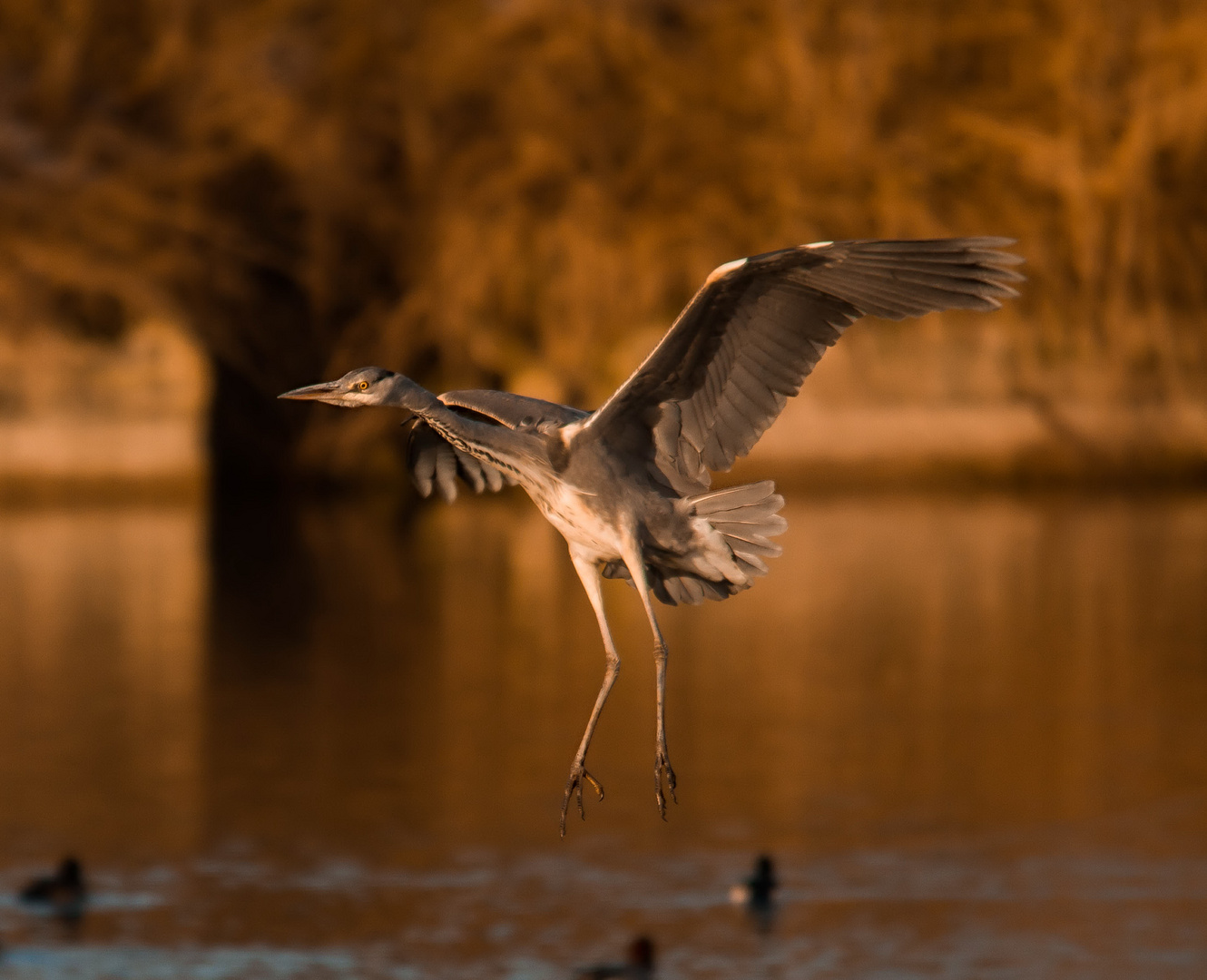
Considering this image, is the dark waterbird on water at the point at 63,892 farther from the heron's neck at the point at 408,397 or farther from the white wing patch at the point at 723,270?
the white wing patch at the point at 723,270

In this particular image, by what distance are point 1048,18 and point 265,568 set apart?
18.6m

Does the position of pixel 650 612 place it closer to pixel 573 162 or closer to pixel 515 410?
pixel 515 410

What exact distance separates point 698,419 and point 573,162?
39857 mm

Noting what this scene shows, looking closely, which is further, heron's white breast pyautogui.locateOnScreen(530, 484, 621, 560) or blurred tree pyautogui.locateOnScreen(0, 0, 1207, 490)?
blurred tree pyautogui.locateOnScreen(0, 0, 1207, 490)

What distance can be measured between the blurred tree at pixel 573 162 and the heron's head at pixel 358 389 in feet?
129

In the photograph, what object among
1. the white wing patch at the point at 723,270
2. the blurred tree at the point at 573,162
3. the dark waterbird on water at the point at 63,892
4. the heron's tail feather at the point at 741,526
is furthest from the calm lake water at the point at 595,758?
the white wing patch at the point at 723,270

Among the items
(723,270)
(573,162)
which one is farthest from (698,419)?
(573,162)

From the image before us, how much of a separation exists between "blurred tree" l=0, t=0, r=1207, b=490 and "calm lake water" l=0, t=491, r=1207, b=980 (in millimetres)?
4553

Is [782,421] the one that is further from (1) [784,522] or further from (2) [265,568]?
(1) [784,522]

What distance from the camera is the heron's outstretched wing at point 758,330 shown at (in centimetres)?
860

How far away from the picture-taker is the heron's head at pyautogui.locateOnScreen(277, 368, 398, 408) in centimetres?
802

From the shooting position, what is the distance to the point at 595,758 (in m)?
30.6

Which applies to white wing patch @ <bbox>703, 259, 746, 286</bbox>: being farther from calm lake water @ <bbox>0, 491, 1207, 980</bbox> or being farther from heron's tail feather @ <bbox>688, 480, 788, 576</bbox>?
calm lake water @ <bbox>0, 491, 1207, 980</bbox>

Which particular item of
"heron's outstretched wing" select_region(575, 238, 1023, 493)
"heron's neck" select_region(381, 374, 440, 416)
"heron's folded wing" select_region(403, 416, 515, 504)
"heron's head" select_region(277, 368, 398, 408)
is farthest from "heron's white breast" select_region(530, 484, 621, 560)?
"heron's folded wing" select_region(403, 416, 515, 504)
